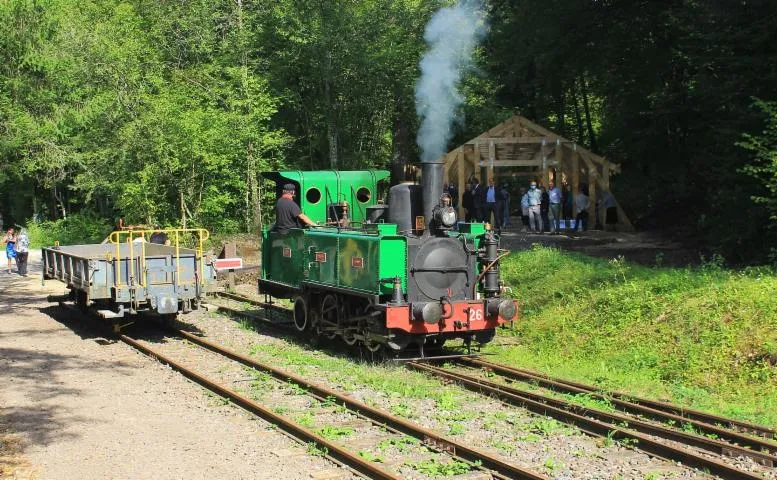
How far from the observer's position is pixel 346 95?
3119 centimetres

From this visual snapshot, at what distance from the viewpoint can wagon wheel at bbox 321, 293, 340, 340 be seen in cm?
1308

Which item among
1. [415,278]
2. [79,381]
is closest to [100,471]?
[79,381]

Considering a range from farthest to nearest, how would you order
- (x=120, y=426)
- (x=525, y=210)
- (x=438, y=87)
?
(x=525, y=210)
(x=438, y=87)
(x=120, y=426)

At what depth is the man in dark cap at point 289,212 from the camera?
13742 millimetres

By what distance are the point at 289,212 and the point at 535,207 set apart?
11.3 meters

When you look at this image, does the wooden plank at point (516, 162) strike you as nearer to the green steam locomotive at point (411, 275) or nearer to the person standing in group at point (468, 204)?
the person standing in group at point (468, 204)

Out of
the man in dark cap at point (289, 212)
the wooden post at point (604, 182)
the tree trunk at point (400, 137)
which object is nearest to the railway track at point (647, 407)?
the man in dark cap at point (289, 212)

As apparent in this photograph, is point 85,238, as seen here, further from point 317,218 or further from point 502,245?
point 317,218

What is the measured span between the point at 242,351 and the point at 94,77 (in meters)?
18.3

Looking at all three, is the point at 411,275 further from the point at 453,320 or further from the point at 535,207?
the point at 535,207

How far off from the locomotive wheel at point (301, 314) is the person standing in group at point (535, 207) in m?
11.0

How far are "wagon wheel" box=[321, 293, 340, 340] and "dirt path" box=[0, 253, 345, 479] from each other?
2.66 metres

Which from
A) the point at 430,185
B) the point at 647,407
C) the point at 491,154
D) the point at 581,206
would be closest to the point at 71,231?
the point at 491,154

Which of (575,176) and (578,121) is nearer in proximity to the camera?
(575,176)
